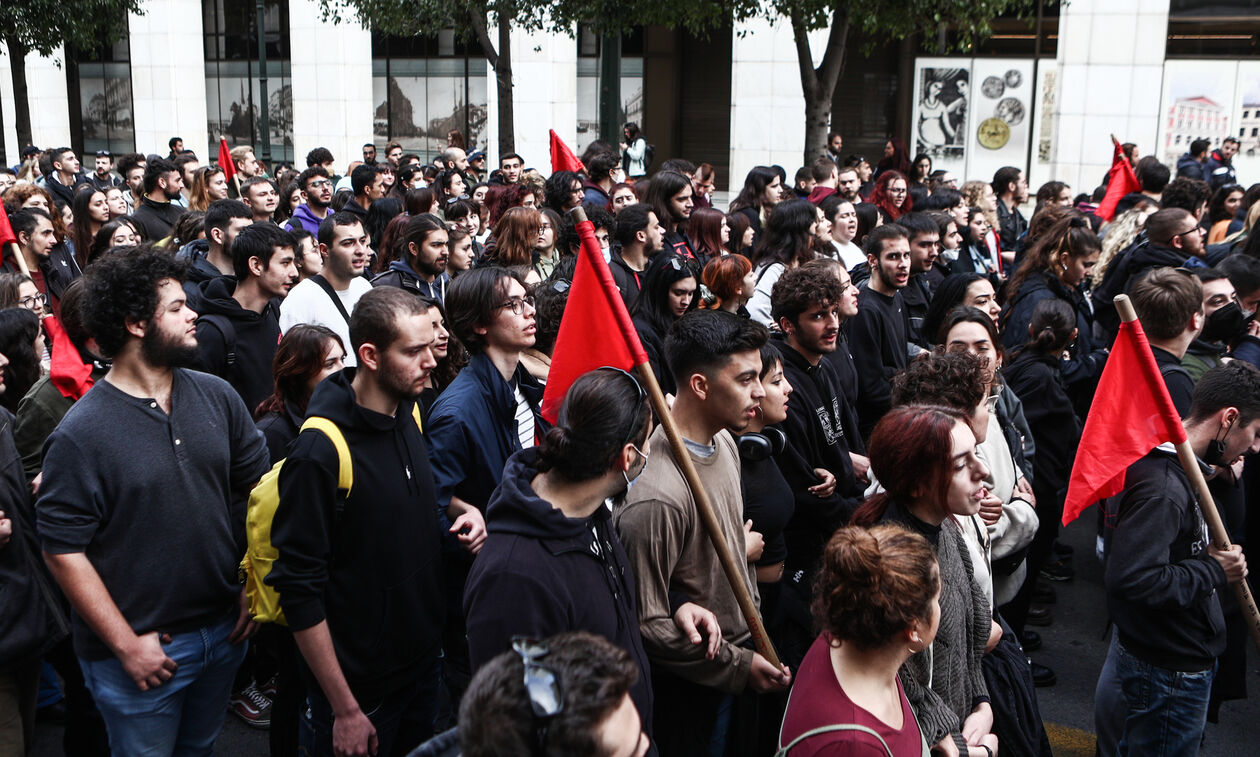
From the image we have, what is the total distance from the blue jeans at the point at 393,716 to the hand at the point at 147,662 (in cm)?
45

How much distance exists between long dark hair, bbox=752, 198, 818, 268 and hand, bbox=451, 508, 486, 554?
4.08 meters

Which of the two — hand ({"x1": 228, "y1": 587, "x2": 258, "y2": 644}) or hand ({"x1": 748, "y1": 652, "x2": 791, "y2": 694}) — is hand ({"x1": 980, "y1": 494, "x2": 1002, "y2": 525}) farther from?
hand ({"x1": 228, "y1": 587, "x2": 258, "y2": 644})

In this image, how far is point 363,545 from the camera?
3.32 meters

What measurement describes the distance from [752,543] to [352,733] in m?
1.45

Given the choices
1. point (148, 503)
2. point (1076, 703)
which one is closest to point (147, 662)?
point (148, 503)

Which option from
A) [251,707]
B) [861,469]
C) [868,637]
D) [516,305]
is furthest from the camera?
[251,707]

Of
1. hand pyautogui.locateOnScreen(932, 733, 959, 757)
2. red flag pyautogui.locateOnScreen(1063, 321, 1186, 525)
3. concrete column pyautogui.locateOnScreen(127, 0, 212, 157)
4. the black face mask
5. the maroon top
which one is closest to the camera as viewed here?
the maroon top

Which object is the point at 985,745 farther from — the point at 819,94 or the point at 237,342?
the point at 819,94

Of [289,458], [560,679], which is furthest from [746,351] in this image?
[560,679]

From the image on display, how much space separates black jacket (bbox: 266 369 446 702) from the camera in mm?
3174

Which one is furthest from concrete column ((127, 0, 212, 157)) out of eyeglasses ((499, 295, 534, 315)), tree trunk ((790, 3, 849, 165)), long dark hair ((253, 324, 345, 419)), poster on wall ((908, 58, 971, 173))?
eyeglasses ((499, 295, 534, 315))

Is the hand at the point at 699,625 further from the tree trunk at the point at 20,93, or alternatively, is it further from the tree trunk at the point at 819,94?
the tree trunk at the point at 20,93

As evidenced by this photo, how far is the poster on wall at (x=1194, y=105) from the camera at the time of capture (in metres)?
18.7

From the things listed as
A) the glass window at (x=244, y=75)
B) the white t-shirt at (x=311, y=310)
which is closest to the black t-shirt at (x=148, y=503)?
the white t-shirt at (x=311, y=310)
